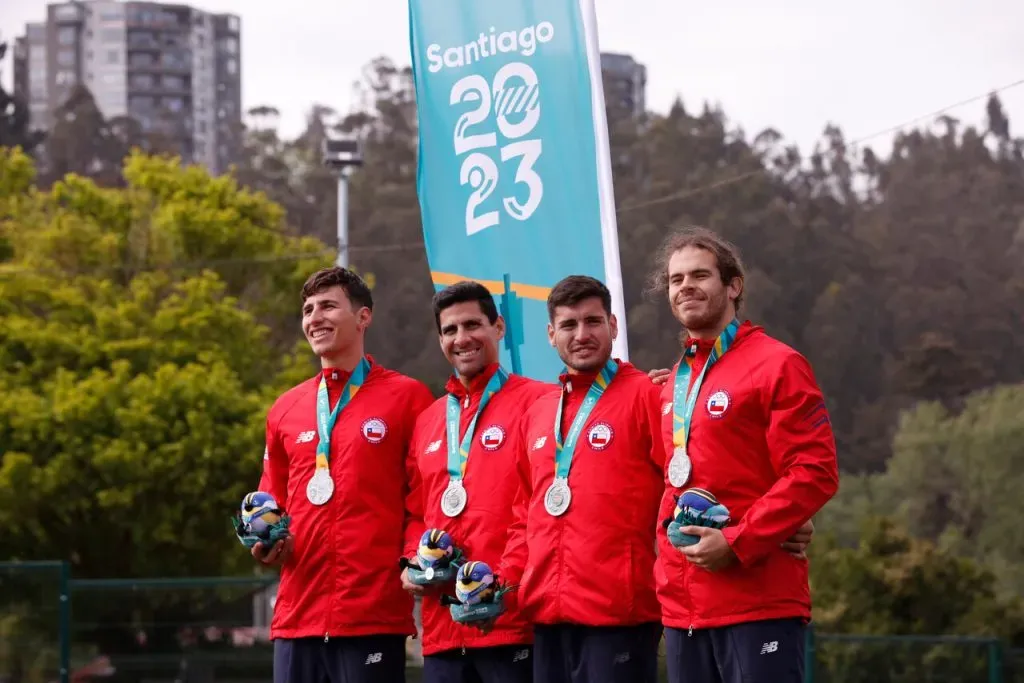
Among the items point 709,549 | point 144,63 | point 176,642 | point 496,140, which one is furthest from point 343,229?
point 144,63

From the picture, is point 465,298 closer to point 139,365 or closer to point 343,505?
point 343,505

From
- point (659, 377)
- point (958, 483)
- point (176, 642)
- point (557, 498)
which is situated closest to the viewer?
point (557, 498)

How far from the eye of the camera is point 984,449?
132 feet

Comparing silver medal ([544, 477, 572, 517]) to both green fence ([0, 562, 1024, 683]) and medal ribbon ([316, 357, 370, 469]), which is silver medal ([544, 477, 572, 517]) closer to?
medal ribbon ([316, 357, 370, 469])

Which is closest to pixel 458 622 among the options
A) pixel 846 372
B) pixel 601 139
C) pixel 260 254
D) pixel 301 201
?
pixel 601 139

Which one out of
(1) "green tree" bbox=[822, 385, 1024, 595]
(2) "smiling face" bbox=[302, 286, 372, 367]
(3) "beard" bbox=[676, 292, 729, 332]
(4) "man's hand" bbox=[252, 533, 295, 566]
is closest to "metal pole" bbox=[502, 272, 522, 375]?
(2) "smiling face" bbox=[302, 286, 372, 367]

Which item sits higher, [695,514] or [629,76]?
[629,76]

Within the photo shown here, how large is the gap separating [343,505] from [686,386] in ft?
5.11

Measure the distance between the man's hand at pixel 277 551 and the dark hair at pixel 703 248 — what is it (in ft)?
5.45

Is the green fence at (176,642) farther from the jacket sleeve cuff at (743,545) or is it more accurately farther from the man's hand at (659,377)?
the jacket sleeve cuff at (743,545)

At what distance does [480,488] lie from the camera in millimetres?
5922

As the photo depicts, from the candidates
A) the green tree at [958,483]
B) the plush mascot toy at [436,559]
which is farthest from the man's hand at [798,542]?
the green tree at [958,483]

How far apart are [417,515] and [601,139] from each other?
172 cm

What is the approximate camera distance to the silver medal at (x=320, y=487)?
20.5 feet
